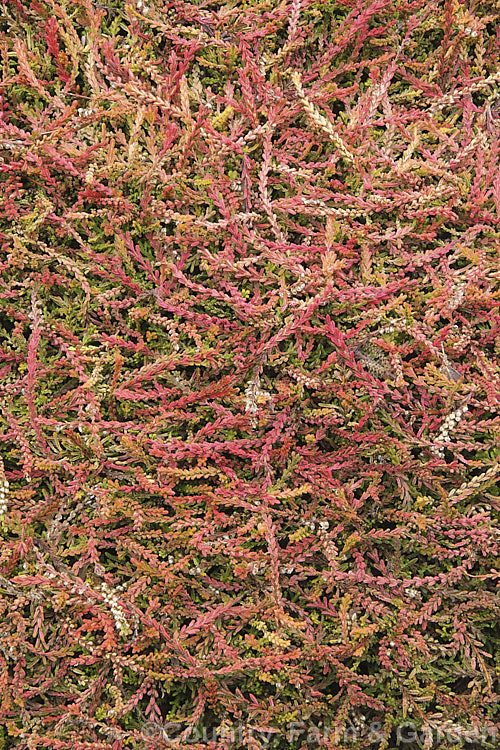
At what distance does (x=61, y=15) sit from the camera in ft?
5.70

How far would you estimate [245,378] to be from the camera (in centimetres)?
174

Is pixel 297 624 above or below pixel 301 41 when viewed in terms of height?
below

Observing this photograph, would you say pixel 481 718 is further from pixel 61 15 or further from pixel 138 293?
pixel 61 15

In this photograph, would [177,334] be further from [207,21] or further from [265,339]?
[207,21]

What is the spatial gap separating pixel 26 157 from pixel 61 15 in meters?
0.44

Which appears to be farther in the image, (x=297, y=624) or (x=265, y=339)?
(x=265, y=339)

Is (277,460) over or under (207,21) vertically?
under

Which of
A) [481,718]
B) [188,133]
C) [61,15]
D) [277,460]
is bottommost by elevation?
[481,718]

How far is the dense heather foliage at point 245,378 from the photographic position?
5.45ft

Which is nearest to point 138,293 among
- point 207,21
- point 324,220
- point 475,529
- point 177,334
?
point 177,334

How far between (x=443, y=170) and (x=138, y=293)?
96cm

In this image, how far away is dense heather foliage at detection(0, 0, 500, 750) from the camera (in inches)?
65.4

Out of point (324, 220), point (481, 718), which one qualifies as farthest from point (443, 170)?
point (481, 718)

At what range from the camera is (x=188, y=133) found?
169 centimetres
